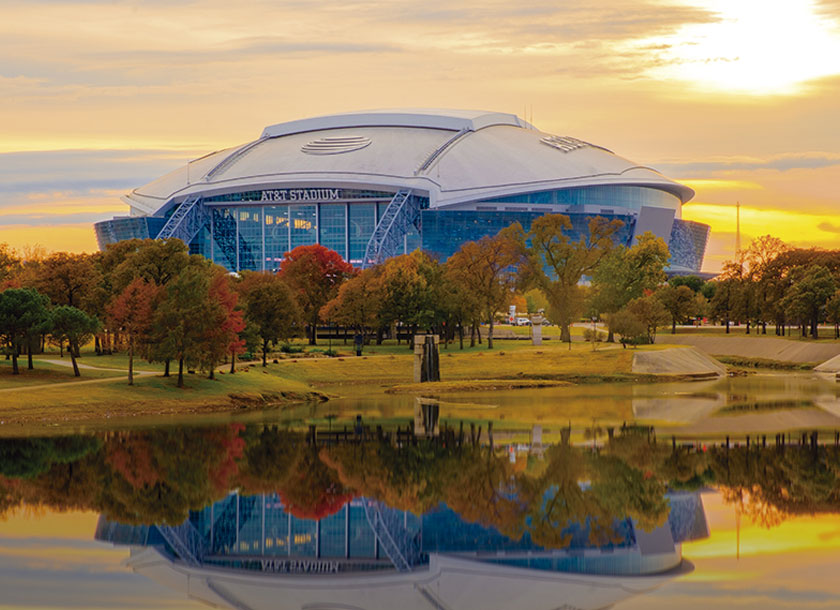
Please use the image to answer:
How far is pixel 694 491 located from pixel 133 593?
1525 cm

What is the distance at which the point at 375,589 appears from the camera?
20.8 meters

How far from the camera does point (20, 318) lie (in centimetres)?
5691

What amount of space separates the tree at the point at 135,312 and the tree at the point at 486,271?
39.7 metres

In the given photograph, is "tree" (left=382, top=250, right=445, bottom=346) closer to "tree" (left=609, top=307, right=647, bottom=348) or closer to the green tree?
"tree" (left=609, top=307, right=647, bottom=348)

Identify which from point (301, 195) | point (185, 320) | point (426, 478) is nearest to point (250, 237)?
point (301, 195)

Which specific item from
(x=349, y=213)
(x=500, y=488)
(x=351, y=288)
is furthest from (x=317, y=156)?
(x=500, y=488)

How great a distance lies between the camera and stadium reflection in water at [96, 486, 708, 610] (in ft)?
65.8

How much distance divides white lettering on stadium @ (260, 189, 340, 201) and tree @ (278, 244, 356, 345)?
169ft

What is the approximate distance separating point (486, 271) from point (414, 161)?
65.0 meters

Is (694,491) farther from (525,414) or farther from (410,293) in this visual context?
(410,293)

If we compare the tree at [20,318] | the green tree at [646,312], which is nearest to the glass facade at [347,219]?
the green tree at [646,312]

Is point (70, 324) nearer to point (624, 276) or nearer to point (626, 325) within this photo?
point (626, 325)

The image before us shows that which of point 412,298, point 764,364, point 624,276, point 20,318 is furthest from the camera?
point 624,276

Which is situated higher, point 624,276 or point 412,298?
point 624,276
